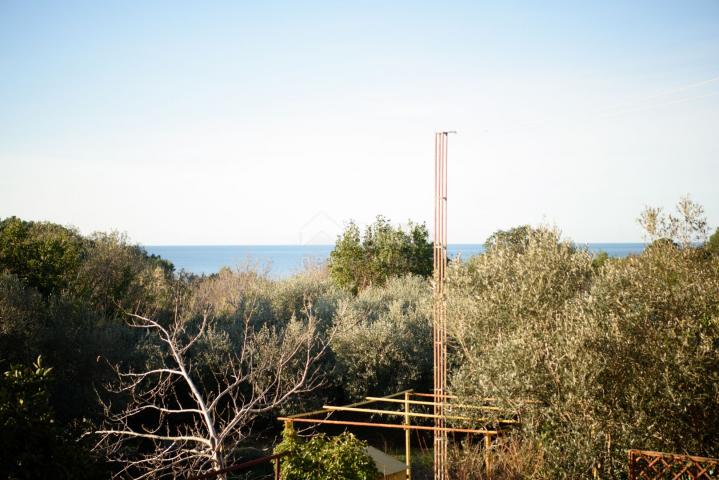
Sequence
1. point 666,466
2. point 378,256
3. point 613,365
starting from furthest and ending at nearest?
point 378,256
point 613,365
point 666,466

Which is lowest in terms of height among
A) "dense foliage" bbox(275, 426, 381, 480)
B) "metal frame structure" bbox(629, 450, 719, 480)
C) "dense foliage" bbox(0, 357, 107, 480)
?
"dense foliage" bbox(275, 426, 381, 480)

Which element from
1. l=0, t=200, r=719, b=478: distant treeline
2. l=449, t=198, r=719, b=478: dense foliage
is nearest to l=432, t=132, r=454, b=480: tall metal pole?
l=0, t=200, r=719, b=478: distant treeline

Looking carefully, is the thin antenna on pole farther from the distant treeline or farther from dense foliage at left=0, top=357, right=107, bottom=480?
dense foliage at left=0, top=357, right=107, bottom=480

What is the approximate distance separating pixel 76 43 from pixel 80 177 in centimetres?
1106

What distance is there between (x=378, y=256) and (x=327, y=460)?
2041 cm

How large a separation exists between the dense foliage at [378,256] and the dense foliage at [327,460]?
759 inches

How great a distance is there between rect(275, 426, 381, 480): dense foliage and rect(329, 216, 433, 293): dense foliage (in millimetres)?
Result: 19291

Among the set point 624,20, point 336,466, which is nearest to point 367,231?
point 624,20

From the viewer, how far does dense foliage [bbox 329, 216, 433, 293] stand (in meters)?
29.8

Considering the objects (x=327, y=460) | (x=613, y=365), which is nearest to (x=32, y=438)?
(x=327, y=460)

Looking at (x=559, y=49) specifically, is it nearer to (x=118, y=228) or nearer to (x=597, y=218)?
(x=597, y=218)

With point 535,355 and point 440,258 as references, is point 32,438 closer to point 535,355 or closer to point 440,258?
point 535,355

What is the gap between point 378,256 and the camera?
98.4ft

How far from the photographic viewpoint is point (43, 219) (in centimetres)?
3369
